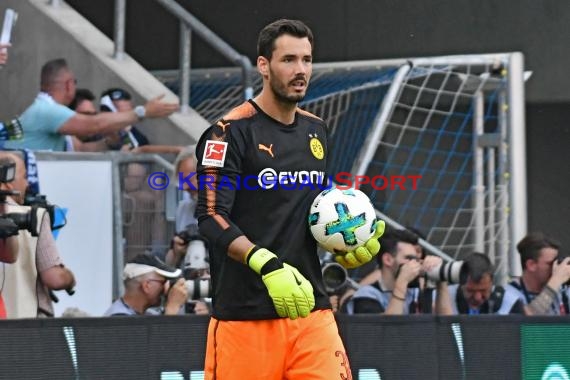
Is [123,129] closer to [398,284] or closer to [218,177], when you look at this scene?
[398,284]

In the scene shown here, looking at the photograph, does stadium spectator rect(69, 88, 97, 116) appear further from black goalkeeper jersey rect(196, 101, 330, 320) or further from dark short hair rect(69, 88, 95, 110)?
black goalkeeper jersey rect(196, 101, 330, 320)

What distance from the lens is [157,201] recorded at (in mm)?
10531

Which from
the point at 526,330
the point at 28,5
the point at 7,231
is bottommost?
the point at 526,330

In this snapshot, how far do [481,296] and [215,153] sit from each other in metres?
4.40

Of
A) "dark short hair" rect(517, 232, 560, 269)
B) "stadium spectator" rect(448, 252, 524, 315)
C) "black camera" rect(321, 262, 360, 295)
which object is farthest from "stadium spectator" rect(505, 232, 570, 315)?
"black camera" rect(321, 262, 360, 295)

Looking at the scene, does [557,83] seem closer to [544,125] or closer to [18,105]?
[544,125]

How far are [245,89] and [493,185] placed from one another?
2224 millimetres

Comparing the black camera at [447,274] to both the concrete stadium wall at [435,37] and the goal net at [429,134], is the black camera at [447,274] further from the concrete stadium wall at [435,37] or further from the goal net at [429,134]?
the concrete stadium wall at [435,37]

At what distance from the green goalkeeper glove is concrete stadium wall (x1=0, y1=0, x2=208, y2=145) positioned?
22.3 ft

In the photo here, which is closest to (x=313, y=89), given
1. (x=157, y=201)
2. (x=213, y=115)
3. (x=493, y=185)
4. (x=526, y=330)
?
(x=213, y=115)

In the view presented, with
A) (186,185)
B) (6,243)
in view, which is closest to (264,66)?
(6,243)

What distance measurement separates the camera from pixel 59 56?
12922mm

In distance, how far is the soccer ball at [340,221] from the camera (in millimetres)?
6168

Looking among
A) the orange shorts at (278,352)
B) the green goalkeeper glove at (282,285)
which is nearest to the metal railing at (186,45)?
the orange shorts at (278,352)
